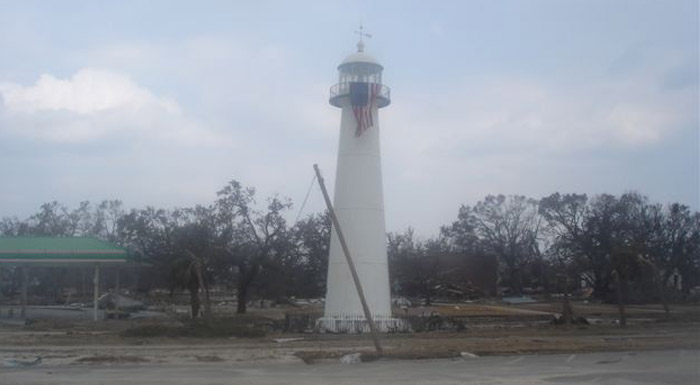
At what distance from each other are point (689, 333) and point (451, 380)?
2136 cm

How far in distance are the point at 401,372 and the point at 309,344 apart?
9.89 metres

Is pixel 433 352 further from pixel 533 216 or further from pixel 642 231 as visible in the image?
pixel 533 216

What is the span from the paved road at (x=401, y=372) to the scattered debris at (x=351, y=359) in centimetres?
69

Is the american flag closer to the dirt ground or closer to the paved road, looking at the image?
the dirt ground

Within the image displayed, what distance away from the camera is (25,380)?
1762 cm

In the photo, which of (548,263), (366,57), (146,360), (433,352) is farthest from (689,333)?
(548,263)

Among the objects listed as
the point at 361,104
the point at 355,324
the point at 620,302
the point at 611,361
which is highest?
the point at 361,104

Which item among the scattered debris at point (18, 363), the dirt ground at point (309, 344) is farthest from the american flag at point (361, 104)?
the scattered debris at point (18, 363)

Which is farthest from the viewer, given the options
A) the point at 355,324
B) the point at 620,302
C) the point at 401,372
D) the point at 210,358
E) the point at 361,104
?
the point at 620,302

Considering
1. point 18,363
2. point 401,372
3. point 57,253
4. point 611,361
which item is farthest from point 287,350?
point 57,253

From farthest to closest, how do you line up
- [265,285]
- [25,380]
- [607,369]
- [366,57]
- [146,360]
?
[265,285] < [366,57] < [146,360] < [607,369] < [25,380]

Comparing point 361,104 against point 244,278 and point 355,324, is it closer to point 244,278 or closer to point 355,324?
point 355,324

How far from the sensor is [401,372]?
65.9ft

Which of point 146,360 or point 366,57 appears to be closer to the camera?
point 146,360
